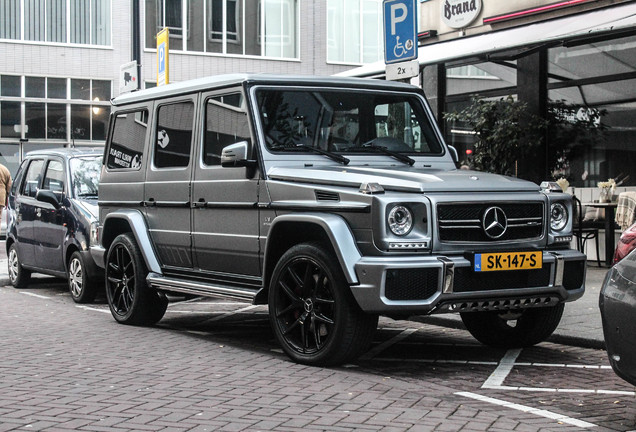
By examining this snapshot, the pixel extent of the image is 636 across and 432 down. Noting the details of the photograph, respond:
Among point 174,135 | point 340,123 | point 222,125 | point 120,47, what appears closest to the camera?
point 340,123

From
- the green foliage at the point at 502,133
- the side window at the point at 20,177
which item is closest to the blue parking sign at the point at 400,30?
the green foliage at the point at 502,133

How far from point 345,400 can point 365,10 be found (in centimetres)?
3442

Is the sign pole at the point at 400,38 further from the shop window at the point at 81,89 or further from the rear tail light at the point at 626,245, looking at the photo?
the shop window at the point at 81,89

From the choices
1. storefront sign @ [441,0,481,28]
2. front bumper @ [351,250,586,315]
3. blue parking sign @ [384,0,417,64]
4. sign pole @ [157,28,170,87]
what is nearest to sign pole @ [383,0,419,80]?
blue parking sign @ [384,0,417,64]

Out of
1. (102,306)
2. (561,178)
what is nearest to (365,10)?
(561,178)

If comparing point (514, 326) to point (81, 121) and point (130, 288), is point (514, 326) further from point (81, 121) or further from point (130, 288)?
point (81, 121)

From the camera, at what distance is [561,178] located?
50.6ft

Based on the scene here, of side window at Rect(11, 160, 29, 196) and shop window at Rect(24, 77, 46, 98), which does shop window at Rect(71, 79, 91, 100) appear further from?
side window at Rect(11, 160, 29, 196)

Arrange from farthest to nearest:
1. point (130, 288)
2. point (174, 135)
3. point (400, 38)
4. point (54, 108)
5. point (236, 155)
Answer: point (54, 108), point (400, 38), point (130, 288), point (174, 135), point (236, 155)

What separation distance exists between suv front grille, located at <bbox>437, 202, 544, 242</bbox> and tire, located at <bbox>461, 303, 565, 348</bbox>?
744 millimetres

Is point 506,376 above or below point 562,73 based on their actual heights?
below

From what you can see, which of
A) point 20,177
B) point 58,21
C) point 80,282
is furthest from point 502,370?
point 58,21

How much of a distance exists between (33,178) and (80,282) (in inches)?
87.4

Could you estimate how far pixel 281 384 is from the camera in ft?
21.4
